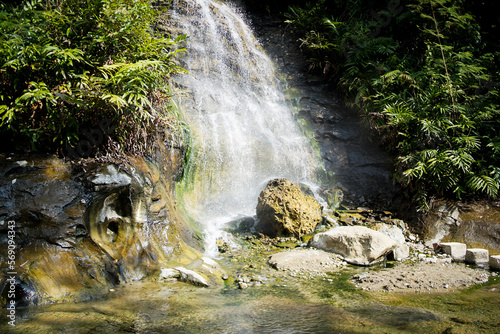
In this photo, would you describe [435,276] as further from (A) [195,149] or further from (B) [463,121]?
(A) [195,149]

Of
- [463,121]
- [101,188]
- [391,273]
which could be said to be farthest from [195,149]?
[463,121]

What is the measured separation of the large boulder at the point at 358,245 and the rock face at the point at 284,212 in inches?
32.7

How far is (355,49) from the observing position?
9.16m

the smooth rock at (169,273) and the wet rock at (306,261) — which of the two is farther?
the wet rock at (306,261)

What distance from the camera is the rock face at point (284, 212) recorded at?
6.19m

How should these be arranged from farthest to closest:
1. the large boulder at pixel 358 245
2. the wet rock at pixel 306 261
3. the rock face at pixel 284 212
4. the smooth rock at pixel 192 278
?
the rock face at pixel 284 212 < the large boulder at pixel 358 245 < the wet rock at pixel 306 261 < the smooth rock at pixel 192 278

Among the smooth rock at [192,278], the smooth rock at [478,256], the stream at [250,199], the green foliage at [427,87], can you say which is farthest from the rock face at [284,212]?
the smooth rock at [478,256]

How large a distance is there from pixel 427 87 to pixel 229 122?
16.1ft

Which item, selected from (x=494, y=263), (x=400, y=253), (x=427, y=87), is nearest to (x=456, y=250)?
(x=494, y=263)

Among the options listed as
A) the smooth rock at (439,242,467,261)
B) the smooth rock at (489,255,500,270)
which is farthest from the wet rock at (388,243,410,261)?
the smooth rock at (489,255,500,270)

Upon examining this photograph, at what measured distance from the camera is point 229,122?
8.29 meters

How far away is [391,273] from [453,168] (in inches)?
135

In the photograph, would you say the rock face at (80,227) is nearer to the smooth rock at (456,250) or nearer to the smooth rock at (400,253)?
the smooth rock at (400,253)

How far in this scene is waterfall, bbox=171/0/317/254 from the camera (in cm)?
714
